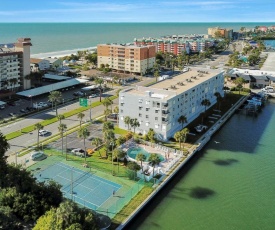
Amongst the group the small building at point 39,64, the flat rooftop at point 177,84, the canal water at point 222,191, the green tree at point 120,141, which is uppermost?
the small building at point 39,64

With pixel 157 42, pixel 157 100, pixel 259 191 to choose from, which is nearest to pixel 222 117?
pixel 157 100

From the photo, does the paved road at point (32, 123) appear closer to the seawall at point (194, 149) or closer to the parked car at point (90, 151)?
the parked car at point (90, 151)

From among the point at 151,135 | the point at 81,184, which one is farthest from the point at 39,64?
the point at 81,184

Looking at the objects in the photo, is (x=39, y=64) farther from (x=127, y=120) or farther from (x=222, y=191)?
(x=222, y=191)

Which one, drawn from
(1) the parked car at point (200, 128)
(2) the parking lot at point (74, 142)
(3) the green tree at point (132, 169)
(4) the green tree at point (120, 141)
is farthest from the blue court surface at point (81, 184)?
(1) the parked car at point (200, 128)

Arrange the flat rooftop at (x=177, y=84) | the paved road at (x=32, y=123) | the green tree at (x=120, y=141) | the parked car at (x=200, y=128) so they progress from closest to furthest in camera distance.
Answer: the green tree at (x=120, y=141) < the paved road at (x=32, y=123) < the parked car at (x=200, y=128) < the flat rooftop at (x=177, y=84)

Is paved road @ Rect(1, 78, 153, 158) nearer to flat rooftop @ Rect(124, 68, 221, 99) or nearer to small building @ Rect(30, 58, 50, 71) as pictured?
flat rooftop @ Rect(124, 68, 221, 99)
